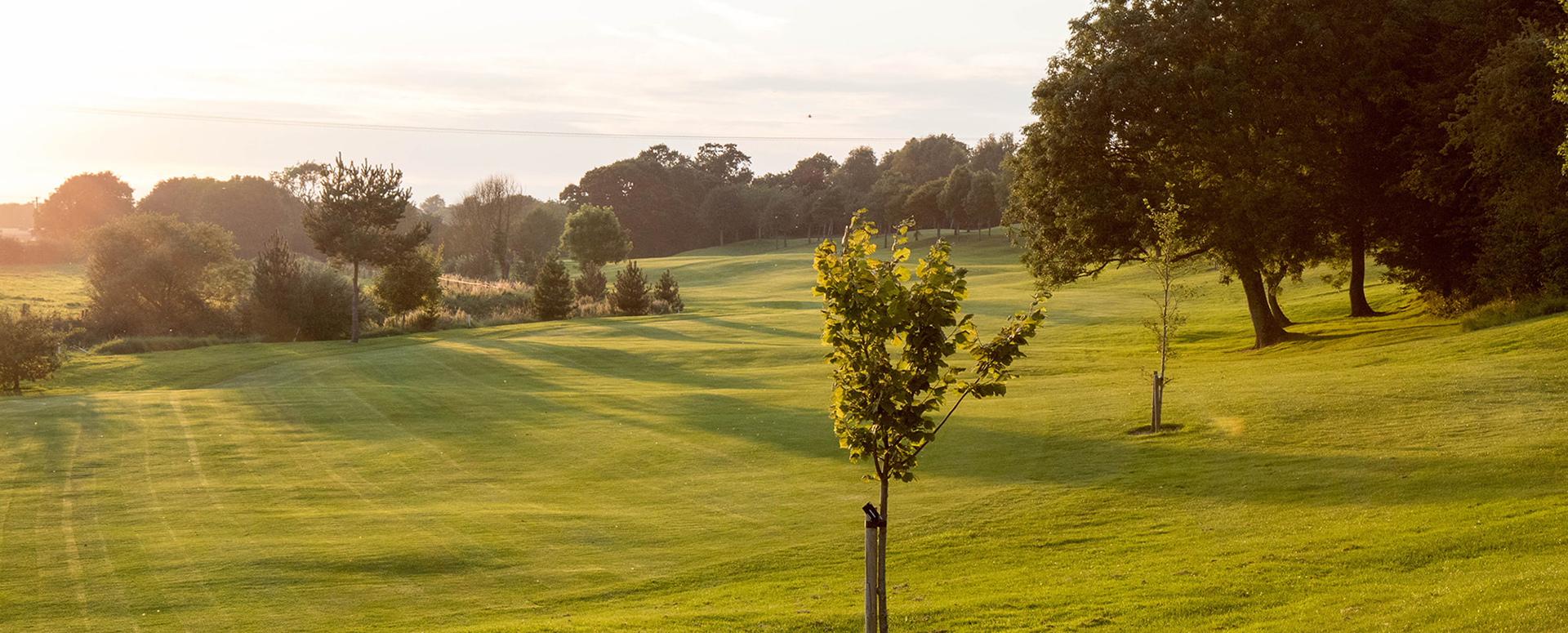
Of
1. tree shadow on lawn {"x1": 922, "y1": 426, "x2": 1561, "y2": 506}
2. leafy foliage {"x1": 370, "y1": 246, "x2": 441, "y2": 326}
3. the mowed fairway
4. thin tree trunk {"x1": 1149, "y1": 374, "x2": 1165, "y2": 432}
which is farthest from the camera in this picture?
leafy foliage {"x1": 370, "y1": 246, "x2": 441, "y2": 326}

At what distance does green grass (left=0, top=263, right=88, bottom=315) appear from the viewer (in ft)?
204

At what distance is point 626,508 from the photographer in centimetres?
1698

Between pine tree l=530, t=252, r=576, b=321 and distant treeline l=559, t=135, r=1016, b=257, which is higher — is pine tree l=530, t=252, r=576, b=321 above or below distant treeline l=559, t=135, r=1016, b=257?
below

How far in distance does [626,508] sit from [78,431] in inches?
609

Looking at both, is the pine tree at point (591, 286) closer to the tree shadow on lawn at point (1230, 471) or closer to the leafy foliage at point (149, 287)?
the leafy foliage at point (149, 287)

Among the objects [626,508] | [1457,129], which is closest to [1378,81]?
[1457,129]

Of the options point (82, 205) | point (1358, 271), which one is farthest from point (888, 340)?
point (82, 205)

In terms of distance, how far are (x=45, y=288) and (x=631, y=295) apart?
50.9 meters

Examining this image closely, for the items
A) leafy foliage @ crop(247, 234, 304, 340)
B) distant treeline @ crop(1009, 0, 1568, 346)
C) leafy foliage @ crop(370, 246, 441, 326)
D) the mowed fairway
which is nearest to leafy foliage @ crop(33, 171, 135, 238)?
leafy foliage @ crop(247, 234, 304, 340)

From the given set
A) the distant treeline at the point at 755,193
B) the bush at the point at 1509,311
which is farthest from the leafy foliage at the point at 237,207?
the bush at the point at 1509,311

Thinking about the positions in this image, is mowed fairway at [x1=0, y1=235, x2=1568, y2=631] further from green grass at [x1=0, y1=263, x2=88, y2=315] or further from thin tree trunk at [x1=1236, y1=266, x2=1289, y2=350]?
green grass at [x1=0, y1=263, x2=88, y2=315]

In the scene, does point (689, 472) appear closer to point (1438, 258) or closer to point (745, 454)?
point (745, 454)

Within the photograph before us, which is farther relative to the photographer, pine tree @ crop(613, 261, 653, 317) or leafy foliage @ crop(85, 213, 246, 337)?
pine tree @ crop(613, 261, 653, 317)

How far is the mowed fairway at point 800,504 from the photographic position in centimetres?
1113
